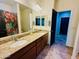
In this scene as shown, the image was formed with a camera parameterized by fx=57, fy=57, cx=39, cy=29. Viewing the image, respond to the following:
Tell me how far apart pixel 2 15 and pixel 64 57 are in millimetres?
2526

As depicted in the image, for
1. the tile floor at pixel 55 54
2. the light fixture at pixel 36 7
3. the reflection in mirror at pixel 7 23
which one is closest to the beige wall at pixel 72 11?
the tile floor at pixel 55 54

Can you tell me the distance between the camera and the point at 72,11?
301cm

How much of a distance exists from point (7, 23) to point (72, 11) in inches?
122

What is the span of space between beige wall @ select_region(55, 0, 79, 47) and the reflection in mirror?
281 centimetres

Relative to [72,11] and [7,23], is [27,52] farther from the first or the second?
[72,11]

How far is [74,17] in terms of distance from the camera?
299 centimetres

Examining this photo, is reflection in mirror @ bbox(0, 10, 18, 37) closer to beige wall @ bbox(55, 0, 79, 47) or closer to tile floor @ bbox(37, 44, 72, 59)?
tile floor @ bbox(37, 44, 72, 59)

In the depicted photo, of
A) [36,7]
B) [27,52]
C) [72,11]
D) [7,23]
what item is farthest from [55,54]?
[36,7]

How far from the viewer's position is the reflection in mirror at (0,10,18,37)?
54.3 inches

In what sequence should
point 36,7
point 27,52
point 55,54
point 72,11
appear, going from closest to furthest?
point 27,52 → point 55,54 → point 72,11 → point 36,7

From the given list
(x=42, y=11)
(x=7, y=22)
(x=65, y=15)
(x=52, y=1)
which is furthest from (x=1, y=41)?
(x=65, y=15)

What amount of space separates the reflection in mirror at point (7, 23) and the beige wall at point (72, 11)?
111 inches

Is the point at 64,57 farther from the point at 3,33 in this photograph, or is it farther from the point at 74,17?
the point at 3,33

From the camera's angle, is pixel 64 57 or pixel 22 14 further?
pixel 64 57
